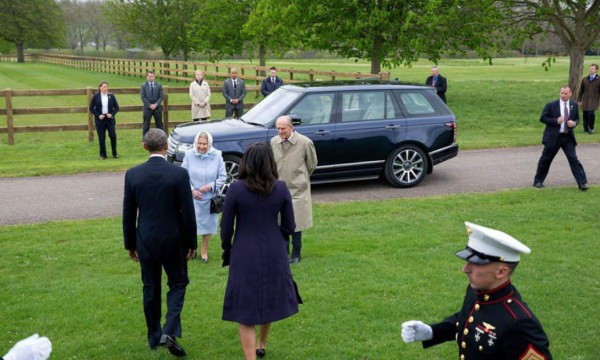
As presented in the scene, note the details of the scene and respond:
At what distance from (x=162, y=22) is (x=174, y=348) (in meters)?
50.2

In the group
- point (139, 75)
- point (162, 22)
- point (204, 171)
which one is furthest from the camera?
point (162, 22)

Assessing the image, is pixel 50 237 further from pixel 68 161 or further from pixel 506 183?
pixel 506 183

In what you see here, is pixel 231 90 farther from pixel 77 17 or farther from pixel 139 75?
pixel 77 17

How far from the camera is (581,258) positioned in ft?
28.2

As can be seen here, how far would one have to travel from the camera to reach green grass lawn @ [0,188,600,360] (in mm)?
6309

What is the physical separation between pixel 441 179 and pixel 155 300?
8946mm

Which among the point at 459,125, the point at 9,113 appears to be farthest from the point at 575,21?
the point at 9,113

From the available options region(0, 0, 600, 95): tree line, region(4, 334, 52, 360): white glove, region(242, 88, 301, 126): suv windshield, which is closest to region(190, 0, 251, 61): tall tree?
region(0, 0, 600, 95): tree line

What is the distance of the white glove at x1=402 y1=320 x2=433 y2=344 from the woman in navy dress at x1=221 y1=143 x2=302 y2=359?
1.84 meters

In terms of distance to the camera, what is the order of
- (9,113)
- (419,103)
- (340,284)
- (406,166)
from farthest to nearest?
(9,113), (419,103), (406,166), (340,284)

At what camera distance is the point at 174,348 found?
6.02 m

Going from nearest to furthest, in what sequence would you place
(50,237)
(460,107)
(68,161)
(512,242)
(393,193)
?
(512,242), (50,237), (393,193), (68,161), (460,107)

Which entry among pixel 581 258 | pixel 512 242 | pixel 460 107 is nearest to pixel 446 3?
pixel 460 107

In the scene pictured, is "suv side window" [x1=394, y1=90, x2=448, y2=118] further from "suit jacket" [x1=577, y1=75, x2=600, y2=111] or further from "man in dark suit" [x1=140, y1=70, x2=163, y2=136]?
"suit jacket" [x1=577, y1=75, x2=600, y2=111]
